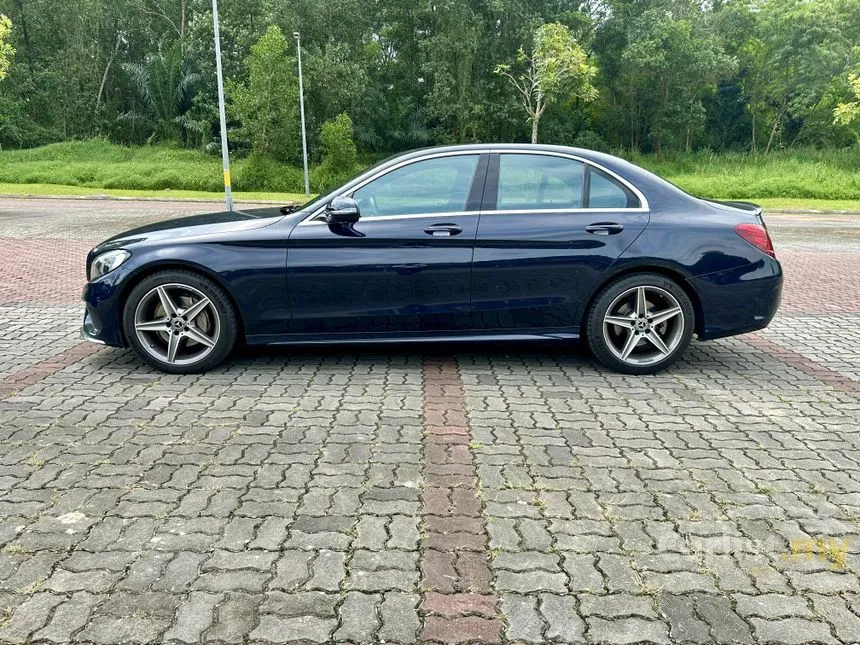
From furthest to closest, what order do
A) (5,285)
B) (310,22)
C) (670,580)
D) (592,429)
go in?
(310,22), (5,285), (592,429), (670,580)

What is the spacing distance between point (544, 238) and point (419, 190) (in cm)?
97

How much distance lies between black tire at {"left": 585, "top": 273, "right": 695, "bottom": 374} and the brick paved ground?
0.18m

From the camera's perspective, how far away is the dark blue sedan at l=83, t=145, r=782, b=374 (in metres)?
5.30

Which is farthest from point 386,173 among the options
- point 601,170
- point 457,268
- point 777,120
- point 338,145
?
point 777,120

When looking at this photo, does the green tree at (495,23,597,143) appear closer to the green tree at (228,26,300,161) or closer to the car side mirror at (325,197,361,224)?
the green tree at (228,26,300,161)

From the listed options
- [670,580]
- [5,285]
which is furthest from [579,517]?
[5,285]

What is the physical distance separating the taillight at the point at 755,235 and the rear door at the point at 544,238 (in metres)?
0.70

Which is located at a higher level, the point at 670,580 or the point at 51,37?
the point at 51,37

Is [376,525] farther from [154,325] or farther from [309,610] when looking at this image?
[154,325]

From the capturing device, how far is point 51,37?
53.8 metres

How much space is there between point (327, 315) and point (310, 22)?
145 ft

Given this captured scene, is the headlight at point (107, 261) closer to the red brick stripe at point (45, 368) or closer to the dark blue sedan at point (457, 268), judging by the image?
→ the dark blue sedan at point (457, 268)

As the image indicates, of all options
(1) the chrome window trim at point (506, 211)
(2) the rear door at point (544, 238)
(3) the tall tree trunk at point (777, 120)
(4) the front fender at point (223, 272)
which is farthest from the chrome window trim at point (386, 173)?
(3) the tall tree trunk at point (777, 120)

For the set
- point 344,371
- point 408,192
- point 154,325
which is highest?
point 408,192
